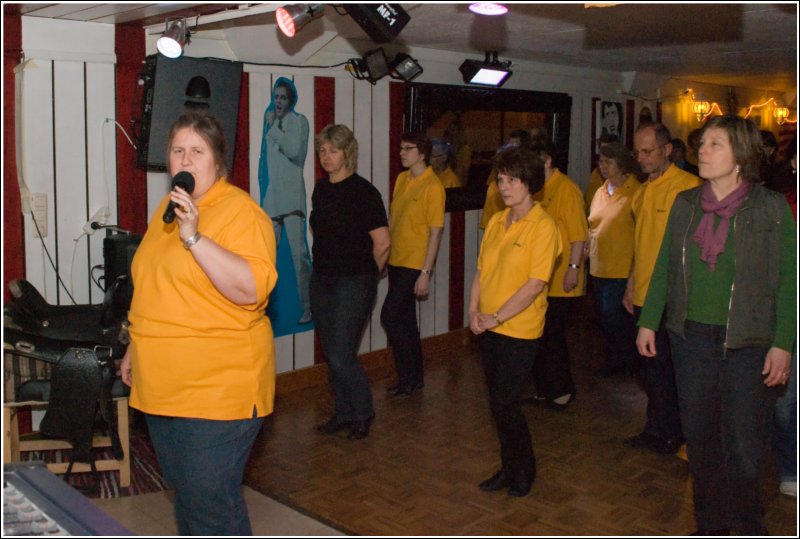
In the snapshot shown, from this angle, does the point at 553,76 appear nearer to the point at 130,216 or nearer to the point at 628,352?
the point at 628,352

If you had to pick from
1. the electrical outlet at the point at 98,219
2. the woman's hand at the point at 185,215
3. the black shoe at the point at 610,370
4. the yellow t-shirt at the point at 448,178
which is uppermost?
the yellow t-shirt at the point at 448,178

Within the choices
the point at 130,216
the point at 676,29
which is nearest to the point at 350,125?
the point at 130,216

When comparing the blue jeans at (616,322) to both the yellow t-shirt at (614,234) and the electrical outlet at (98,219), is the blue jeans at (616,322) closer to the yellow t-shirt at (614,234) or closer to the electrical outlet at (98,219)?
the yellow t-shirt at (614,234)

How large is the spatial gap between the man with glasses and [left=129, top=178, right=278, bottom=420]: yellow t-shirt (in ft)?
6.76

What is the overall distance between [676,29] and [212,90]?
9.19 ft

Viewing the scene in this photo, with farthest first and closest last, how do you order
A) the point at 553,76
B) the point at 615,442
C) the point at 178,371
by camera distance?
the point at 553,76
the point at 615,442
the point at 178,371

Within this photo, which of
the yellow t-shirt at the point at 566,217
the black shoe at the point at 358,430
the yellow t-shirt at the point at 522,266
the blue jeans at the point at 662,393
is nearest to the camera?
the yellow t-shirt at the point at 522,266

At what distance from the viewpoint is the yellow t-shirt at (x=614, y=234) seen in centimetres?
513

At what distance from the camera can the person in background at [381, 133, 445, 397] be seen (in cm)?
494

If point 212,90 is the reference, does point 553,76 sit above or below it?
above

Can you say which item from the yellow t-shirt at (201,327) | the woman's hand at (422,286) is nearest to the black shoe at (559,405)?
the woman's hand at (422,286)

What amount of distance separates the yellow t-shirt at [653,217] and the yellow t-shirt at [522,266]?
2.23 ft

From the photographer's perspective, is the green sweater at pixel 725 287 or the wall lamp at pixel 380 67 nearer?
the green sweater at pixel 725 287

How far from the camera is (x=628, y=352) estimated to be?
17.7 ft
